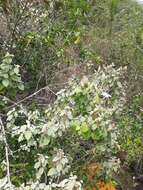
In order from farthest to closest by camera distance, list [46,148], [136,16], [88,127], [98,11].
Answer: [136,16], [98,11], [46,148], [88,127]

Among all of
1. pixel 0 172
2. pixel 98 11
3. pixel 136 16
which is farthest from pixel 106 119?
pixel 136 16

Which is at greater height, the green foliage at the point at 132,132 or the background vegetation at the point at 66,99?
the background vegetation at the point at 66,99

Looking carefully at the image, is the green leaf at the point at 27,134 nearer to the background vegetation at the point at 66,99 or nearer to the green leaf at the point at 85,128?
the background vegetation at the point at 66,99

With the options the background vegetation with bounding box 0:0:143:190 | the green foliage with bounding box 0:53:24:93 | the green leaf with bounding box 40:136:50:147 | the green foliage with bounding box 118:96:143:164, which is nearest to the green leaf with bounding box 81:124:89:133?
the background vegetation with bounding box 0:0:143:190

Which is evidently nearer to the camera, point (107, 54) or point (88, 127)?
point (88, 127)

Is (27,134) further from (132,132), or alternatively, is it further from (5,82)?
(132,132)

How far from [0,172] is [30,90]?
1.16 meters

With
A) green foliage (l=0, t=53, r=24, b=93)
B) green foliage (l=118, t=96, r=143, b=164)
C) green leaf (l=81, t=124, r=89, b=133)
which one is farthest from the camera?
green foliage (l=118, t=96, r=143, b=164)

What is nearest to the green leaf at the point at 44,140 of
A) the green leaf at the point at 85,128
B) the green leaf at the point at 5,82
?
the green leaf at the point at 85,128

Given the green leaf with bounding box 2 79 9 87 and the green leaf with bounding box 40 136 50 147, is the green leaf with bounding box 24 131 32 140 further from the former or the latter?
the green leaf with bounding box 2 79 9 87

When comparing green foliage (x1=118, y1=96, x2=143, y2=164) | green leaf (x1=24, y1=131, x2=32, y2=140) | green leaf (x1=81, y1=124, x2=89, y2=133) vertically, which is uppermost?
green leaf (x1=81, y1=124, x2=89, y2=133)

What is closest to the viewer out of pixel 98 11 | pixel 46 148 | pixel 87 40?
pixel 46 148

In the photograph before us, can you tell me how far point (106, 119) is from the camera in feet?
11.1

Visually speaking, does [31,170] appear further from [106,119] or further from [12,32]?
[12,32]
